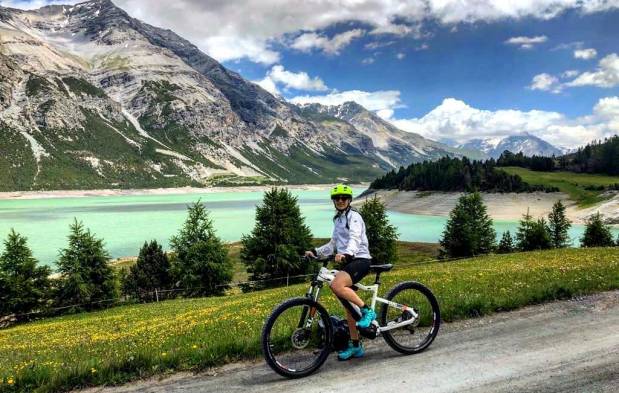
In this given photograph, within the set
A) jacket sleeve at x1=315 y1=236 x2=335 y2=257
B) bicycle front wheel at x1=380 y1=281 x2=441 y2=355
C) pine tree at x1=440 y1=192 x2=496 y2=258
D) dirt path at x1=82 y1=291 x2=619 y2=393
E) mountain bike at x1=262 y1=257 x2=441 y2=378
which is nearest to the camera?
dirt path at x1=82 y1=291 x2=619 y2=393

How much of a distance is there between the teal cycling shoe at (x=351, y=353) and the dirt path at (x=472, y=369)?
0.16m

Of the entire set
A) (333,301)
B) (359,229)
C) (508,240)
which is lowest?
(508,240)

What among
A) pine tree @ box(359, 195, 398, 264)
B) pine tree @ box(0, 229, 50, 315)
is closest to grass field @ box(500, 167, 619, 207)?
pine tree @ box(359, 195, 398, 264)

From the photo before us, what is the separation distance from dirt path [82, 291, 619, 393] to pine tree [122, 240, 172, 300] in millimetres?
51587

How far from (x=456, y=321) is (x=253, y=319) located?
A: 565 cm

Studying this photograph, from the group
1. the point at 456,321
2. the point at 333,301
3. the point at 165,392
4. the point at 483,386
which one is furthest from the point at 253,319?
the point at 483,386

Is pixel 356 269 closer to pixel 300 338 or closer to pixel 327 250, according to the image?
pixel 327 250

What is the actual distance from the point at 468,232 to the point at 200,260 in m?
40.3

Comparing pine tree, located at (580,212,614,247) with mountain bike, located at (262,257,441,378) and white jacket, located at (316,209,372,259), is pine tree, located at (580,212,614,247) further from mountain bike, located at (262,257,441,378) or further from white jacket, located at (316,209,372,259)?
white jacket, located at (316,209,372,259)

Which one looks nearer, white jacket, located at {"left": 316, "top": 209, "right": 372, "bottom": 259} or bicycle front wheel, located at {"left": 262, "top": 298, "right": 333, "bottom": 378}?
bicycle front wheel, located at {"left": 262, "top": 298, "right": 333, "bottom": 378}

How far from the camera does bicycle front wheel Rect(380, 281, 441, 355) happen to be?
9203mm

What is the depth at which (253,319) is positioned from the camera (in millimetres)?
12648

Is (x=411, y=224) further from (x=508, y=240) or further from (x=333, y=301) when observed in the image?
(x=333, y=301)

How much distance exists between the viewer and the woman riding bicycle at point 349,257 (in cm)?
838
